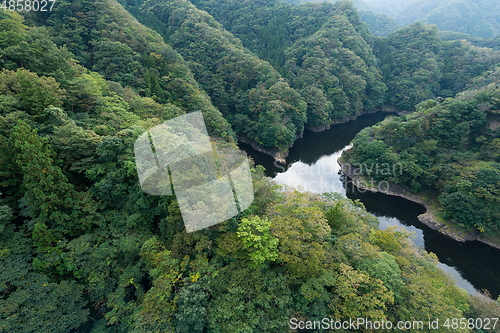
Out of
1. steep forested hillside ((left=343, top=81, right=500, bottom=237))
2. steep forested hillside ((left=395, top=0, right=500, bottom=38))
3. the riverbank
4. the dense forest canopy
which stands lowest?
the riverbank

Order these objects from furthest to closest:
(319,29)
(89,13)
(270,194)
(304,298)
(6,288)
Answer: (319,29) < (89,13) < (270,194) < (304,298) < (6,288)

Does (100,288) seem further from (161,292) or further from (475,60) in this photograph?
(475,60)

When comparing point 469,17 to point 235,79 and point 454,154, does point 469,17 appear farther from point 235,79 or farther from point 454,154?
Answer: point 235,79

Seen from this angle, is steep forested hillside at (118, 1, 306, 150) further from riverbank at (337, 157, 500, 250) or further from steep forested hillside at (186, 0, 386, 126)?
riverbank at (337, 157, 500, 250)

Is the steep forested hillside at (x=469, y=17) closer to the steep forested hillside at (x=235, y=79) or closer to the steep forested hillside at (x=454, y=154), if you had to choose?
the steep forested hillside at (x=454, y=154)

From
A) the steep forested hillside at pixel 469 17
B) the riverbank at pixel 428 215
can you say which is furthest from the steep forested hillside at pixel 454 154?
the steep forested hillside at pixel 469 17

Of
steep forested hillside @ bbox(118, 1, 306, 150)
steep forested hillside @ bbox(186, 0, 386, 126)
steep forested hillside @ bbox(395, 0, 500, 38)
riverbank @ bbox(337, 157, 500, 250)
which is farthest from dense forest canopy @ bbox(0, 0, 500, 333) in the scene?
steep forested hillside @ bbox(395, 0, 500, 38)

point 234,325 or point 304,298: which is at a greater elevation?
point 234,325

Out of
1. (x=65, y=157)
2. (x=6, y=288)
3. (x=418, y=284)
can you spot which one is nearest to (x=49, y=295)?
(x=6, y=288)
